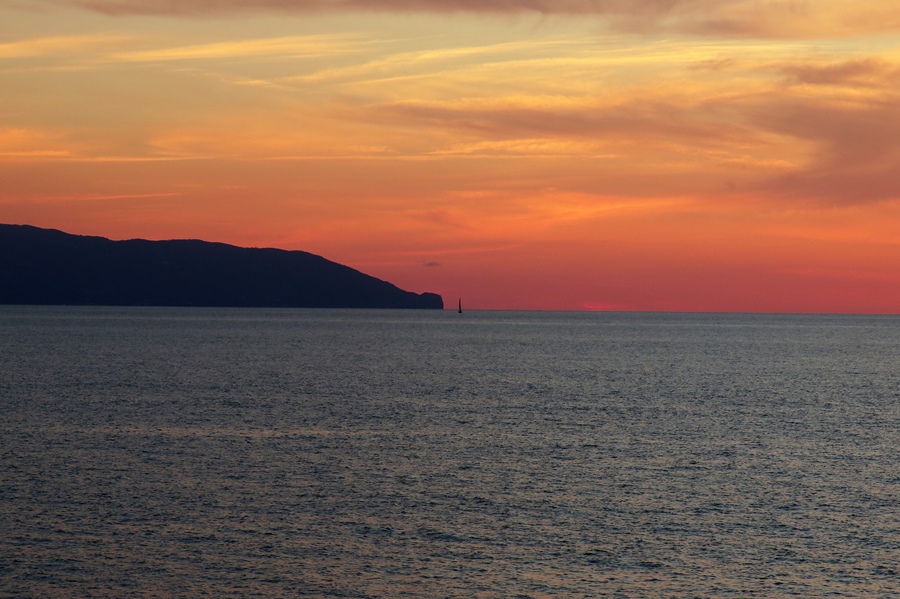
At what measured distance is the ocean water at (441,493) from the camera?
32.7 metres

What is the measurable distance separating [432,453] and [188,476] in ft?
47.0

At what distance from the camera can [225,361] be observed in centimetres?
13988

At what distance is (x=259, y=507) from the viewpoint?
41.6 m

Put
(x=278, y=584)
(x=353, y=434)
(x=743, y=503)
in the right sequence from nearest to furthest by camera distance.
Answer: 1. (x=278, y=584)
2. (x=743, y=503)
3. (x=353, y=434)

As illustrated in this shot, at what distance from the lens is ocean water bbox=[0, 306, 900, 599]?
3269 cm

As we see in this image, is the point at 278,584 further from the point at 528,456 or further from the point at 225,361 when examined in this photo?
the point at 225,361

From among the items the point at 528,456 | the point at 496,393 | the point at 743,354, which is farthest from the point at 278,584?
the point at 743,354

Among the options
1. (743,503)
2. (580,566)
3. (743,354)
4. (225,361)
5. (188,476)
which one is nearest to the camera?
(580,566)

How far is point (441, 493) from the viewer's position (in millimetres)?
44906

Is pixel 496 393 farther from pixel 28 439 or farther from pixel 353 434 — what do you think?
pixel 28 439

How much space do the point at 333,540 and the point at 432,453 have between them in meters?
20.0

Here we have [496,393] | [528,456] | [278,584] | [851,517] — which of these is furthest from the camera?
[496,393]

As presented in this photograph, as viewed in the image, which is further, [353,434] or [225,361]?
[225,361]

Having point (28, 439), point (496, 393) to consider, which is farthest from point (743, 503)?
point (496, 393)
